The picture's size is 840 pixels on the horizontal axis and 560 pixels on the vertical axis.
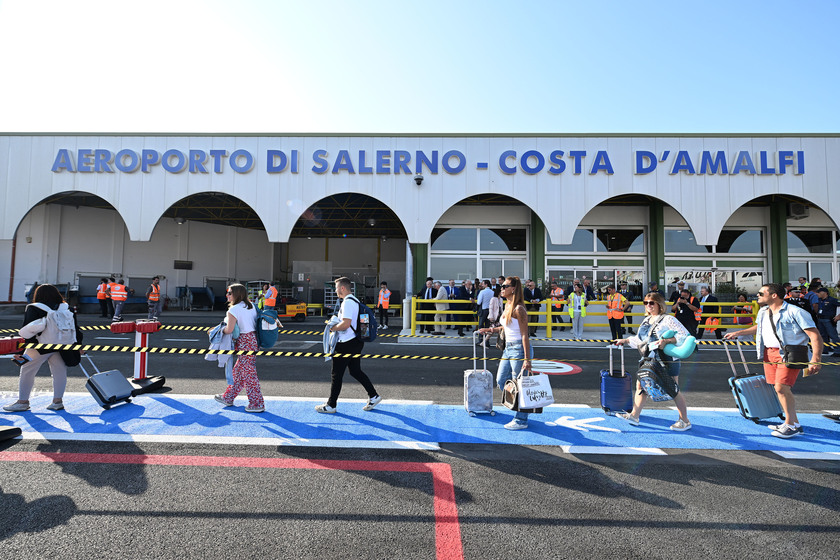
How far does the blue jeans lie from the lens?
501 centimetres

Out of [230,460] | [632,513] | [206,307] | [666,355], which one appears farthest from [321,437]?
[206,307]

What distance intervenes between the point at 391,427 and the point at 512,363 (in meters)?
1.60

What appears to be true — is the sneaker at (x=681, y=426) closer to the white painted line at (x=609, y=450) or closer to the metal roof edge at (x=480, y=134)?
the white painted line at (x=609, y=450)

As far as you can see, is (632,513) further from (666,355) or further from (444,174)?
(444,174)

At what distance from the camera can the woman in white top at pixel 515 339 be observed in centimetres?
494

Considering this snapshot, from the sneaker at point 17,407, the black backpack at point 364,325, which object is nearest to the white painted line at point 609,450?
the black backpack at point 364,325

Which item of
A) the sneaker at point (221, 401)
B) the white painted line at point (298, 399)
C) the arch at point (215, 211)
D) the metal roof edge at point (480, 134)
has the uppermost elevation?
the metal roof edge at point (480, 134)

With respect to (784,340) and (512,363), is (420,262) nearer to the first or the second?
(512,363)

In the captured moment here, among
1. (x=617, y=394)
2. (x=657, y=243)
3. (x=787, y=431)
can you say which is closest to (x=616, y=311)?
(x=617, y=394)

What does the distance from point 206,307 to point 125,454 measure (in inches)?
1011

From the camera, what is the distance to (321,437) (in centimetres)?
469

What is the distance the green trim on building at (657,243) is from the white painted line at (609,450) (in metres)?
15.6

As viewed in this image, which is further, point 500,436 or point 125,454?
point 500,436

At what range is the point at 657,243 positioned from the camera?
1827cm
